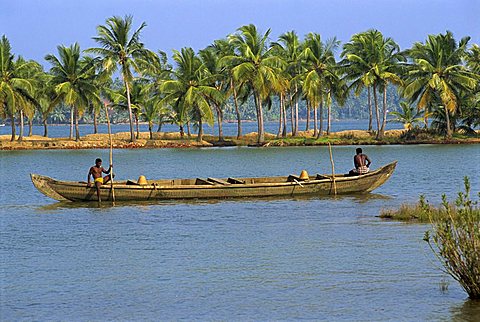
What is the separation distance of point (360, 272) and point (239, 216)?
32.8ft

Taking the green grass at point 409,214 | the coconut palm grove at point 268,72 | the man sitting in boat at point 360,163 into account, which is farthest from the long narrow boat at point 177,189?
the coconut palm grove at point 268,72

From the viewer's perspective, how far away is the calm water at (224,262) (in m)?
13.9

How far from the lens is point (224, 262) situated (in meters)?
18.1

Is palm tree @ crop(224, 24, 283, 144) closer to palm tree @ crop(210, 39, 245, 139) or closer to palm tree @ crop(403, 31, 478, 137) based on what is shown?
palm tree @ crop(210, 39, 245, 139)

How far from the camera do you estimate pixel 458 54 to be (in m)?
63.4

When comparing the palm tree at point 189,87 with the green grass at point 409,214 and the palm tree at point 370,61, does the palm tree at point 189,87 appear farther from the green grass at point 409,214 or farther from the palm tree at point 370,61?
the green grass at point 409,214

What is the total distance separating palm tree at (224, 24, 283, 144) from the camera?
206 ft

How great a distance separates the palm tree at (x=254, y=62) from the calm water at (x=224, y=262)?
29.6 meters

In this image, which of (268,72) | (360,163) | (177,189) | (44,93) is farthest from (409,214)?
(44,93)

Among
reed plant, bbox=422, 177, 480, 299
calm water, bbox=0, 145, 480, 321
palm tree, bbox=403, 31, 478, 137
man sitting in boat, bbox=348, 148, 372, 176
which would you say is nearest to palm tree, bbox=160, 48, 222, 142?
palm tree, bbox=403, 31, 478, 137

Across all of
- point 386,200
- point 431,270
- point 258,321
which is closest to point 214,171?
point 386,200

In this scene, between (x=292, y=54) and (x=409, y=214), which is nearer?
(x=409, y=214)

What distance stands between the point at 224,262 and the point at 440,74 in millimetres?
47876

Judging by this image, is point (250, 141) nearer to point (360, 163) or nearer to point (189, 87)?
point (189, 87)
